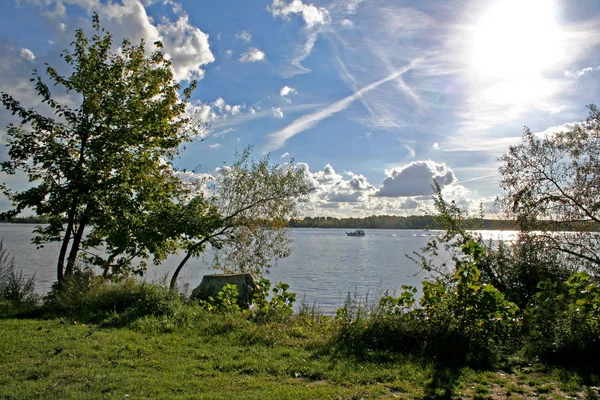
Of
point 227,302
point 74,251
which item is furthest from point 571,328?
point 74,251

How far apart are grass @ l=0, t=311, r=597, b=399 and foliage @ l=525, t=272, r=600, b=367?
2.25 feet

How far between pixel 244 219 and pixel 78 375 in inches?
470

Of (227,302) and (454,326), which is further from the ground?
(454,326)

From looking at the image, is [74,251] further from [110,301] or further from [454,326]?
[454,326]

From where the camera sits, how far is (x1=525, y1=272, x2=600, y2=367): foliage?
716cm

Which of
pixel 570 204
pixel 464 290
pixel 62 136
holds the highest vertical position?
pixel 62 136

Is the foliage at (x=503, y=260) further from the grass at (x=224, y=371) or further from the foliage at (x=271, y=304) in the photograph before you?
the grass at (x=224, y=371)

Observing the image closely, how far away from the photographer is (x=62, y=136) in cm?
1224

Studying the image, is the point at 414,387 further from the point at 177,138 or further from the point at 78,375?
the point at 177,138

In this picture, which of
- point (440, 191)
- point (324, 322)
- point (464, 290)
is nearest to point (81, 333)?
point (324, 322)

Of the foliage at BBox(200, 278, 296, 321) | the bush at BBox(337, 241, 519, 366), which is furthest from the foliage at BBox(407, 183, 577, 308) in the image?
the foliage at BBox(200, 278, 296, 321)

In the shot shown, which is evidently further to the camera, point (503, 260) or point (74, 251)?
point (74, 251)

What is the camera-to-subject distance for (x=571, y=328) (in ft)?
24.3

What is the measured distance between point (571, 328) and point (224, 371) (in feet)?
18.8
